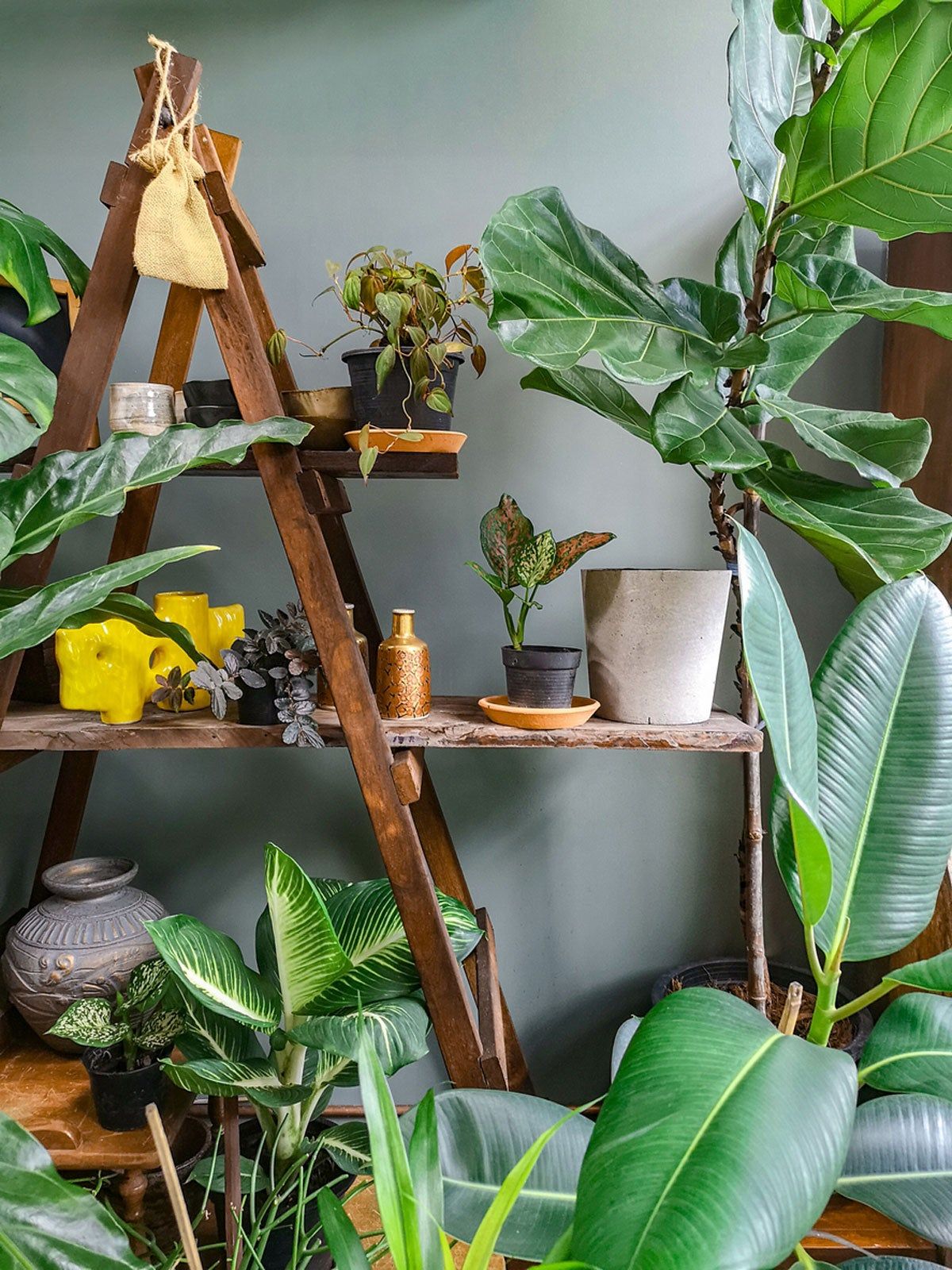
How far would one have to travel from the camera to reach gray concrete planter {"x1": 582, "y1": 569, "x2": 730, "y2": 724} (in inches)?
41.5

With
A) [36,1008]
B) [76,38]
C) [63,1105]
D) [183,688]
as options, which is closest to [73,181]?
[76,38]

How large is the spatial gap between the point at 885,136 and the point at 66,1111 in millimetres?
1495

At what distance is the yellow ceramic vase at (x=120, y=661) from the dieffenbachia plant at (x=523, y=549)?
435 millimetres

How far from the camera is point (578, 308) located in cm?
88

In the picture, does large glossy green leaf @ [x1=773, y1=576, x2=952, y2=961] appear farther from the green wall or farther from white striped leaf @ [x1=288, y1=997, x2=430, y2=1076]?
the green wall

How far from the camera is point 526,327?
833 mm

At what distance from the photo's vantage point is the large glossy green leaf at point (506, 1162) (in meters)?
0.58

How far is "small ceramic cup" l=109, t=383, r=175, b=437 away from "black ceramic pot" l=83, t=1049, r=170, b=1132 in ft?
2.71

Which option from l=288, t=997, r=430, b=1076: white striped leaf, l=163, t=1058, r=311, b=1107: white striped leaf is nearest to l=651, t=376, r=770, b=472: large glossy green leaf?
l=288, t=997, r=430, b=1076: white striped leaf

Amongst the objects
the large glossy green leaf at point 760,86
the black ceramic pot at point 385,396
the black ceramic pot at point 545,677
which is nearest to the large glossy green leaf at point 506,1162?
the black ceramic pot at point 545,677

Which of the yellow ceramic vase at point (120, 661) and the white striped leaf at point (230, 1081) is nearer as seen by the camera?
the white striped leaf at point (230, 1081)

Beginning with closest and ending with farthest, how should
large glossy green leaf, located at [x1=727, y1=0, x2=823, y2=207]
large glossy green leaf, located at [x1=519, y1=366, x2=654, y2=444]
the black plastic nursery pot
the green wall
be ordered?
large glossy green leaf, located at [x1=727, y1=0, x2=823, y2=207] → large glossy green leaf, located at [x1=519, y1=366, x2=654, y2=444] → the black plastic nursery pot → the green wall

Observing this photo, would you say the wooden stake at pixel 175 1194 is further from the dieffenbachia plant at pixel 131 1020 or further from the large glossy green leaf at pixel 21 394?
the large glossy green leaf at pixel 21 394

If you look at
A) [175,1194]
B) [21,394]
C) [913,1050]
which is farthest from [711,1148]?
[21,394]
